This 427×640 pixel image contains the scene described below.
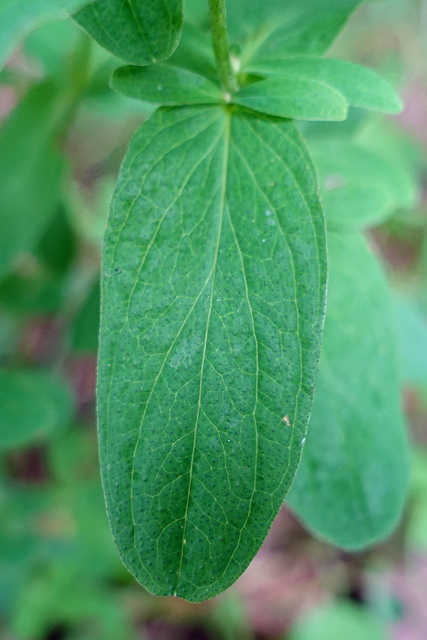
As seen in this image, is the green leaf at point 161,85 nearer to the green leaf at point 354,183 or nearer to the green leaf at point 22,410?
the green leaf at point 354,183

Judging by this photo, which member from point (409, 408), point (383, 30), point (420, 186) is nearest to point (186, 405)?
point (409, 408)

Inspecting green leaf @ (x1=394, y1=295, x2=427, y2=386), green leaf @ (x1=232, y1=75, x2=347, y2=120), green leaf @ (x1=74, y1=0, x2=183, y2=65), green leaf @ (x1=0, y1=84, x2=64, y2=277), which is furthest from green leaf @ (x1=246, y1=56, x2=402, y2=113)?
green leaf @ (x1=394, y1=295, x2=427, y2=386)

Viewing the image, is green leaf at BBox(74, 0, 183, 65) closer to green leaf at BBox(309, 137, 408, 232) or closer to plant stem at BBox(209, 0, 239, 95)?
plant stem at BBox(209, 0, 239, 95)

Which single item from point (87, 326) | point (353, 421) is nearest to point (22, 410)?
point (87, 326)

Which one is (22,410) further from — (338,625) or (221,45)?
(338,625)

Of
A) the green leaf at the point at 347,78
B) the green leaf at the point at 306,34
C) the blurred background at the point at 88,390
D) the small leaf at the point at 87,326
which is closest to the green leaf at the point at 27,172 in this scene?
the blurred background at the point at 88,390
